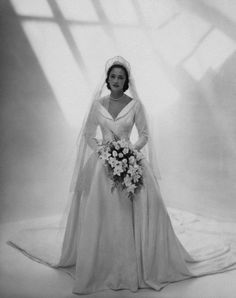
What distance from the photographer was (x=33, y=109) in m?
6.02

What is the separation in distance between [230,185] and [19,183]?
3208mm

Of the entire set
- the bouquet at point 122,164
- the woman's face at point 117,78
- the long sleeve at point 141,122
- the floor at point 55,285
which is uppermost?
the woman's face at point 117,78

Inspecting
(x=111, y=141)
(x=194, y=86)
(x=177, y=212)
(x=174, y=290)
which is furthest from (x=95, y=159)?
(x=194, y=86)

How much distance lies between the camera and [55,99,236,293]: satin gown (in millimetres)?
3291

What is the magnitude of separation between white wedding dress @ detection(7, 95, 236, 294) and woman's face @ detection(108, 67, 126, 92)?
0.95 ft

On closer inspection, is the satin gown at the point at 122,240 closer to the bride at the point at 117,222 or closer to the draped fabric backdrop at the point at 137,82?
the bride at the point at 117,222

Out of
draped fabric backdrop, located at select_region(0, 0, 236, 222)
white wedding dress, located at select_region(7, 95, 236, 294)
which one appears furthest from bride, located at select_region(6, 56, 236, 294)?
draped fabric backdrop, located at select_region(0, 0, 236, 222)

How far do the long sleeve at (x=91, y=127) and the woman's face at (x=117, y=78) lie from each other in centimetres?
25

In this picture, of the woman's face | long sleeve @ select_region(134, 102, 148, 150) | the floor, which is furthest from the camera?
long sleeve @ select_region(134, 102, 148, 150)

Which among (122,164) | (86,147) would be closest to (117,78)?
(86,147)

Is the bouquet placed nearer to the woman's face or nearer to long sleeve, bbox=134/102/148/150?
long sleeve, bbox=134/102/148/150

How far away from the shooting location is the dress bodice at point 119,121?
3.62 metres

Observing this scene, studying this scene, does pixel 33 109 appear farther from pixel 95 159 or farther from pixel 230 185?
pixel 230 185

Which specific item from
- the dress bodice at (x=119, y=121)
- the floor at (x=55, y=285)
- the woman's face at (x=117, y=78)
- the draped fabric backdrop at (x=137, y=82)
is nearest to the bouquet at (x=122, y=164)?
the dress bodice at (x=119, y=121)
